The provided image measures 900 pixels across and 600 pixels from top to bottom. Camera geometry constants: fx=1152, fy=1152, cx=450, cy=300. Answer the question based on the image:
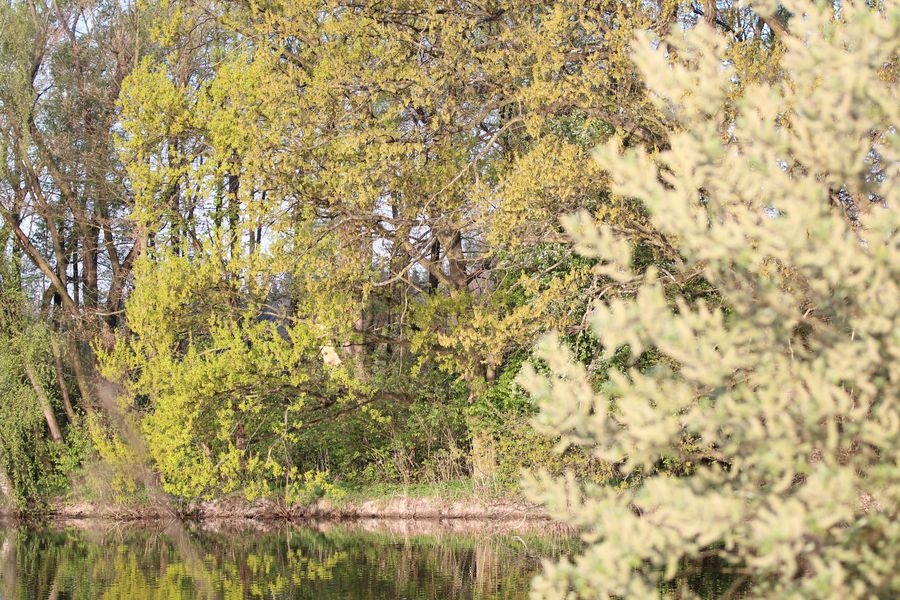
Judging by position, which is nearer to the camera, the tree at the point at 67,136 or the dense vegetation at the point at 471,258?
the dense vegetation at the point at 471,258

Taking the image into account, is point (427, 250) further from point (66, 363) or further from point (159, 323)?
point (66, 363)

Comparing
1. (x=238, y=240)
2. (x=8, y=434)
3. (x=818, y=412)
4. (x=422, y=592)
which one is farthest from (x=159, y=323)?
(x=818, y=412)

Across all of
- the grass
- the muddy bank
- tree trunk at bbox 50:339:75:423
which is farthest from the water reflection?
tree trunk at bbox 50:339:75:423

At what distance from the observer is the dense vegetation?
11.9ft

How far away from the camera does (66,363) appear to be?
23500mm

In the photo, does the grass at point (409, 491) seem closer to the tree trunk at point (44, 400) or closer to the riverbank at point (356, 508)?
the riverbank at point (356, 508)

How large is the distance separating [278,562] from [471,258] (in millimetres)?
4590

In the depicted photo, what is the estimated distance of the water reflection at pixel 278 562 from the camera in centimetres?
1176

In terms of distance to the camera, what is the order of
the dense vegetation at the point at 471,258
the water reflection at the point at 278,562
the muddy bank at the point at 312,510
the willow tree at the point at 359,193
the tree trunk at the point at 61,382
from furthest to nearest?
the tree trunk at the point at 61,382
the muddy bank at the point at 312,510
the willow tree at the point at 359,193
the water reflection at the point at 278,562
the dense vegetation at the point at 471,258

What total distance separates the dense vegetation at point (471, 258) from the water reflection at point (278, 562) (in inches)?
48.8

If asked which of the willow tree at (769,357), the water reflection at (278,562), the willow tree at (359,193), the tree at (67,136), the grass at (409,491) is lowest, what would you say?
the water reflection at (278,562)

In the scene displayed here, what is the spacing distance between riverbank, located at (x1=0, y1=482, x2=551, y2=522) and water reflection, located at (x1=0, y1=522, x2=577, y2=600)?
24.7 inches

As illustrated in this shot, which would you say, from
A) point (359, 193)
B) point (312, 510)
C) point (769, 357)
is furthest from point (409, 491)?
point (769, 357)

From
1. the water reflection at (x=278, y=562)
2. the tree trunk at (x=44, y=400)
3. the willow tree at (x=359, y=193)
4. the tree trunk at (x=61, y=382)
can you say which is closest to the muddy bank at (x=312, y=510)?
the water reflection at (x=278, y=562)
